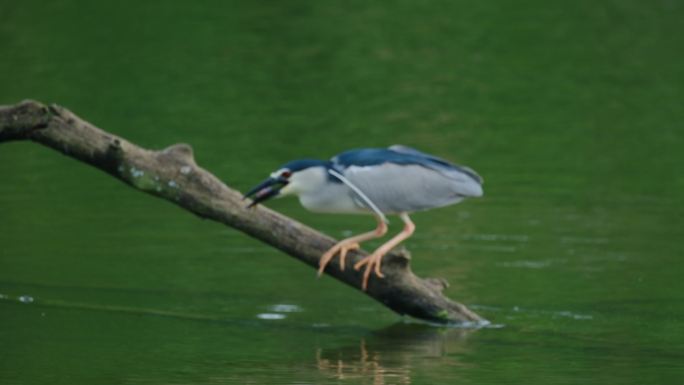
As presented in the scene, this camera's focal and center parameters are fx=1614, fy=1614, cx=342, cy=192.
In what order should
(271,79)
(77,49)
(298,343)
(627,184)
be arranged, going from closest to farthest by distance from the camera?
(298,343) < (627,184) < (271,79) < (77,49)

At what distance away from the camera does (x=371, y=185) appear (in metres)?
10.4

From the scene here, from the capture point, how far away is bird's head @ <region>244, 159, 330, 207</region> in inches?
407

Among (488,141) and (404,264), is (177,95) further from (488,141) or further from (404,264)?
(404,264)

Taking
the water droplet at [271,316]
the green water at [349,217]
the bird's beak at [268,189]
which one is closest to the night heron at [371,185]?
the bird's beak at [268,189]

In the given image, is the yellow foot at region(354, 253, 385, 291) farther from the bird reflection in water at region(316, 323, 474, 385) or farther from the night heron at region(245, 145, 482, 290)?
the bird reflection in water at region(316, 323, 474, 385)

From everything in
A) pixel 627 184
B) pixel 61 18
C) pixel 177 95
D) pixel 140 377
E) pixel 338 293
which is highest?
pixel 61 18

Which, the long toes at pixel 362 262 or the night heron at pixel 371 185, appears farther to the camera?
the long toes at pixel 362 262

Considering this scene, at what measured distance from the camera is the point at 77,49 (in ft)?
82.0

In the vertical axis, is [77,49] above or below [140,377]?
above

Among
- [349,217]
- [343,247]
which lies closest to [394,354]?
[343,247]

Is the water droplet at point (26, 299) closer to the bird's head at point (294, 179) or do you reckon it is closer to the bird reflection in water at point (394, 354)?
the bird's head at point (294, 179)

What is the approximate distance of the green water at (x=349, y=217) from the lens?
33.3 feet

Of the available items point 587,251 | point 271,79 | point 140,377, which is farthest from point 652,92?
point 140,377

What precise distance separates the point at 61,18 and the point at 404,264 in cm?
1781
